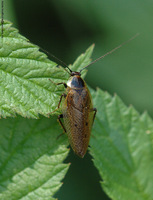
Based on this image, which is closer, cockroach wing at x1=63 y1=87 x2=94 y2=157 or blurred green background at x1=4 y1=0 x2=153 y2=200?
cockroach wing at x1=63 y1=87 x2=94 y2=157

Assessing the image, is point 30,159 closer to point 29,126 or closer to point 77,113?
point 29,126

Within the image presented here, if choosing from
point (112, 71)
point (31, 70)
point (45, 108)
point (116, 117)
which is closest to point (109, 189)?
point (116, 117)

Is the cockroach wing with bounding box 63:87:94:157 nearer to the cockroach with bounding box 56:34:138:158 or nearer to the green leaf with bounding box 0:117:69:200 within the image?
the cockroach with bounding box 56:34:138:158

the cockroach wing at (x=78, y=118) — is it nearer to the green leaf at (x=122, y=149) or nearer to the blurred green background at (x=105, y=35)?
the green leaf at (x=122, y=149)

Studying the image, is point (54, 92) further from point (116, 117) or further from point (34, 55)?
→ point (116, 117)

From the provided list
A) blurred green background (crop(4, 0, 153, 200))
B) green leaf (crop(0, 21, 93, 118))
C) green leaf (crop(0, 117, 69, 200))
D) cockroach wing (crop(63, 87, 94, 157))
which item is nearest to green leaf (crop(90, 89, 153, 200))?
cockroach wing (crop(63, 87, 94, 157))

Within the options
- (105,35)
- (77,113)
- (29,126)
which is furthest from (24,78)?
(105,35)

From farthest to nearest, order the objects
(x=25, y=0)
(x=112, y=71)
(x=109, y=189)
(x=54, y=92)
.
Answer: (x=112, y=71)
(x=25, y=0)
(x=109, y=189)
(x=54, y=92)
